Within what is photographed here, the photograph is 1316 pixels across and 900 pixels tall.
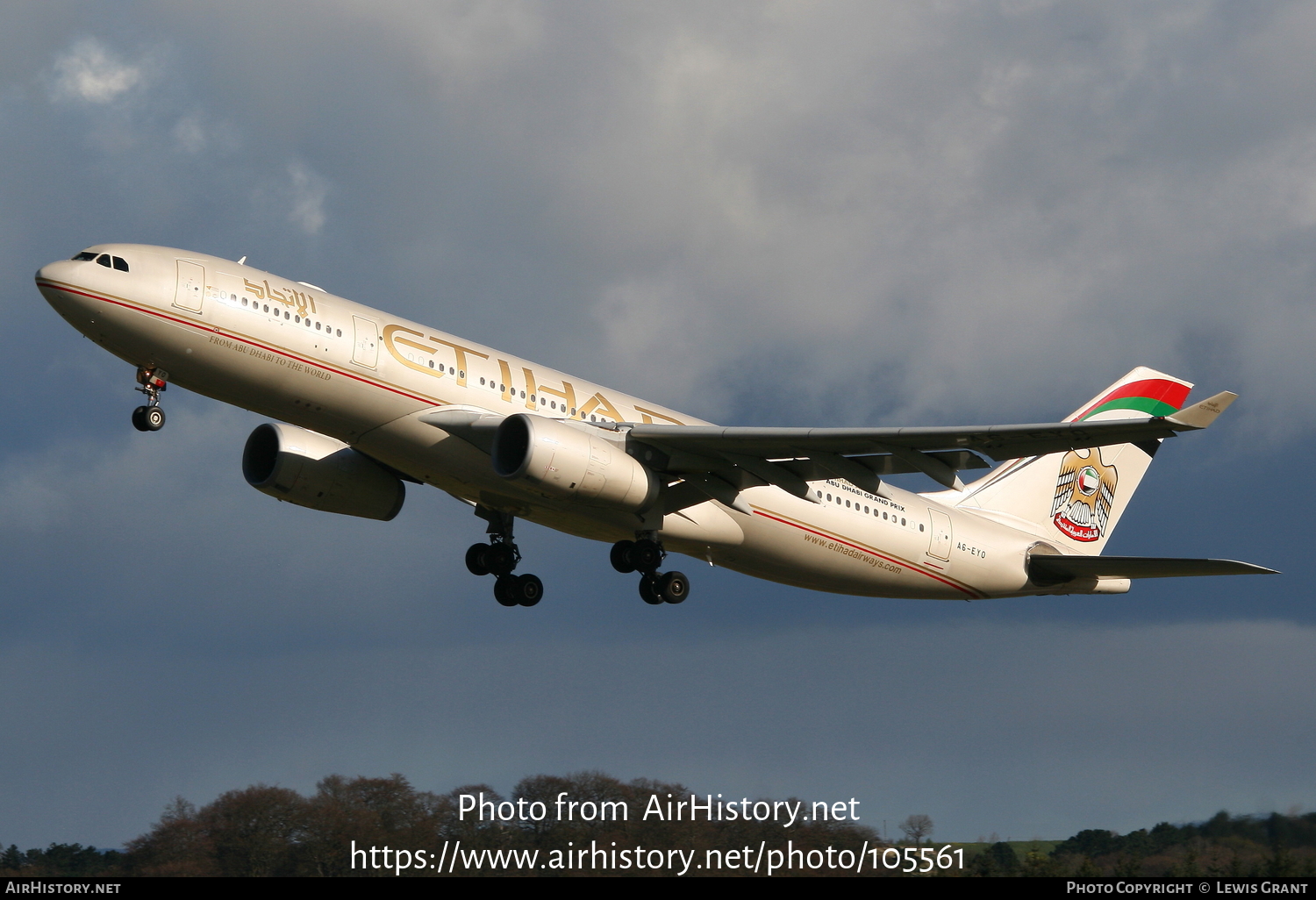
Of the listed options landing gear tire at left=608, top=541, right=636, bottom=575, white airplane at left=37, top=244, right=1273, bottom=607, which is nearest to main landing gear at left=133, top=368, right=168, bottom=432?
white airplane at left=37, top=244, right=1273, bottom=607

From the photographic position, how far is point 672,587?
32375 mm

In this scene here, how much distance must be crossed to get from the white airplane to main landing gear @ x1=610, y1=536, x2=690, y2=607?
0.15 feet

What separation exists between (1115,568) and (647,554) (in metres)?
12.6

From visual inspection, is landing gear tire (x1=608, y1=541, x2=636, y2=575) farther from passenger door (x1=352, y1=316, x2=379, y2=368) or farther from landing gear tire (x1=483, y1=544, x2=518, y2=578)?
passenger door (x1=352, y1=316, x2=379, y2=368)

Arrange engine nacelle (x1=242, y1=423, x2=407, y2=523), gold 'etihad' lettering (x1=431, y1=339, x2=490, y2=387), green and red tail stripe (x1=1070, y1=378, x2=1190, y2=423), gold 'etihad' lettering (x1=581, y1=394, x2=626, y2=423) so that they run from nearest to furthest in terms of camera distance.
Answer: gold 'etihad' lettering (x1=431, y1=339, x2=490, y2=387), gold 'etihad' lettering (x1=581, y1=394, x2=626, y2=423), engine nacelle (x1=242, y1=423, x2=407, y2=523), green and red tail stripe (x1=1070, y1=378, x2=1190, y2=423)

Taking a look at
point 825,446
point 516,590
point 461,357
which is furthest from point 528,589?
point 825,446

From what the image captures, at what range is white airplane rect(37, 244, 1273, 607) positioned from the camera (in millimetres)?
27250

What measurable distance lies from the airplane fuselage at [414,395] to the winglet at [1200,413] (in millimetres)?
10572

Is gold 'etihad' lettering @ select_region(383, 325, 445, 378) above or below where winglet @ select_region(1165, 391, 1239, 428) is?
above

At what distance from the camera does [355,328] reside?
1133 inches

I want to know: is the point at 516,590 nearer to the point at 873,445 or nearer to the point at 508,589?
the point at 508,589

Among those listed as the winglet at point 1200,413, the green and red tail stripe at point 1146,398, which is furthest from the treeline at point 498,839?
the green and red tail stripe at point 1146,398

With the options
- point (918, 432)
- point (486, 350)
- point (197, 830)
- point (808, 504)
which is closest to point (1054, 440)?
point (918, 432)
